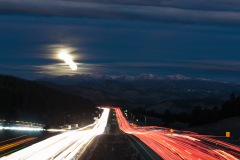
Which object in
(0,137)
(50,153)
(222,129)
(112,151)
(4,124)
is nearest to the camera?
(50,153)

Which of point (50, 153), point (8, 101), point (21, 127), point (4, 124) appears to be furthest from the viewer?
point (8, 101)

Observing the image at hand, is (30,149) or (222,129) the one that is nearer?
(30,149)

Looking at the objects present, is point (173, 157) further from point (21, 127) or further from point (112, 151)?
point (21, 127)

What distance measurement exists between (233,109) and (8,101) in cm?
6950

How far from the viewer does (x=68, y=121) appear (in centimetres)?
19738

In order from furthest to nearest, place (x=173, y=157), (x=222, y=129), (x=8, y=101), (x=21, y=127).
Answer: (x=8, y=101) → (x=222, y=129) → (x=21, y=127) → (x=173, y=157)

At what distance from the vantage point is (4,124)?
375ft

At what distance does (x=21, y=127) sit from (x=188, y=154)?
63.4 metres

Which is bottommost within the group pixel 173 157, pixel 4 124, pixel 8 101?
pixel 173 157

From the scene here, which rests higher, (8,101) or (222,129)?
(8,101)

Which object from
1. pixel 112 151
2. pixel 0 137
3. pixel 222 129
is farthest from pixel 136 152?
pixel 222 129

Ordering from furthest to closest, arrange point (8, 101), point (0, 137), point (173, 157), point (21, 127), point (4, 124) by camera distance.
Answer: point (8, 101) < point (21, 127) < point (4, 124) < point (0, 137) < point (173, 157)

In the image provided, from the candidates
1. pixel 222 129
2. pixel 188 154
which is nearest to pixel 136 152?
pixel 188 154

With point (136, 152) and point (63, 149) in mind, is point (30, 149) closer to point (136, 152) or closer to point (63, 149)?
point (63, 149)
